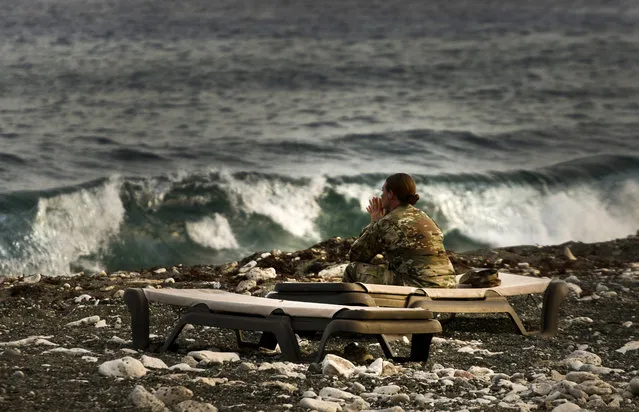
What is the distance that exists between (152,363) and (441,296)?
2884mm

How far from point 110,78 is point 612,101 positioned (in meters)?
15.8

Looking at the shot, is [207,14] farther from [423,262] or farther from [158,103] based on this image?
[423,262]

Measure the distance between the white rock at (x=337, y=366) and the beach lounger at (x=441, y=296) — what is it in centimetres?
125

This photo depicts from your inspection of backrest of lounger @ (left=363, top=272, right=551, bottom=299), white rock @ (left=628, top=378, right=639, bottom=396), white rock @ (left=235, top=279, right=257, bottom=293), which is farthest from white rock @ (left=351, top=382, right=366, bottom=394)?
white rock @ (left=235, top=279, right=257, bottom=293)

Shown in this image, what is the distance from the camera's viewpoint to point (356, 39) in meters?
43.5

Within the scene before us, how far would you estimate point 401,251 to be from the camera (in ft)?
31.7

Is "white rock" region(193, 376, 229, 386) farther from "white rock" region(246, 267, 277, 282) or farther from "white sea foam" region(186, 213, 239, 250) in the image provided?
"white sea foam" region(186, 213, 239, 250)

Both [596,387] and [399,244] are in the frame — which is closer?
[596,387]

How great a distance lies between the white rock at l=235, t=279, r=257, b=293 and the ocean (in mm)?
7184

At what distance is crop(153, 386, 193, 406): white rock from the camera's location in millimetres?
6246

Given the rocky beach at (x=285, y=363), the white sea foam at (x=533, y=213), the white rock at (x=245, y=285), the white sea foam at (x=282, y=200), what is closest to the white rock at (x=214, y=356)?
the rocky beach at (x=285, y=363)

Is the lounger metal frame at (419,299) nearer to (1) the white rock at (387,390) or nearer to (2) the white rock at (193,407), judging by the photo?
(1) the white rock at (387,390)

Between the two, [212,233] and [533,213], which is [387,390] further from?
[533,213]

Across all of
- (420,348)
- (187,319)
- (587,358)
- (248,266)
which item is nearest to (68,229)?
(248,266)
